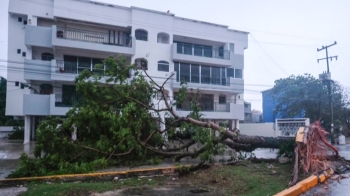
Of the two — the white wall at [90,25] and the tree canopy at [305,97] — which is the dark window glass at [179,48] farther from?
the tree canopy at [305,97]

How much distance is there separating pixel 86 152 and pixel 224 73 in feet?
59.4

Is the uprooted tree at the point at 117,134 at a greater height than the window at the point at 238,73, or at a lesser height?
lesser

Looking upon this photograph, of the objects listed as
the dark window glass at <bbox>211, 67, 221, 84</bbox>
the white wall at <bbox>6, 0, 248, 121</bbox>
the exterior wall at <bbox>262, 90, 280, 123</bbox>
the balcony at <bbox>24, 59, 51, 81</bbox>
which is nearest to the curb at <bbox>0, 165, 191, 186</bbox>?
the white wall at <bbox>6, 0, 248, 121</bbox>

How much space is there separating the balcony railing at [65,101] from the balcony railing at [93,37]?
4447 mm

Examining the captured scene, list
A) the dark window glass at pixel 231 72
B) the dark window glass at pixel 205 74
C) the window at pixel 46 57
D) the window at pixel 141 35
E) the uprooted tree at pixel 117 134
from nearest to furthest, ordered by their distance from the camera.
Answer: the uprooted tree at pixel 117 134 < the window at pixel 46 57 < the window at pixel 141 35 < the dark window glass at pixel 205 74 < the dark window glass at pixel 231 72

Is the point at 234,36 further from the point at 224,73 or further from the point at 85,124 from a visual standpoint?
the point at 85,124

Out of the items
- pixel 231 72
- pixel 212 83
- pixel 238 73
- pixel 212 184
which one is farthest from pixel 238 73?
pixel 212 184

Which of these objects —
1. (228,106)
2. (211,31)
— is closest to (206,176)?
(228,106)

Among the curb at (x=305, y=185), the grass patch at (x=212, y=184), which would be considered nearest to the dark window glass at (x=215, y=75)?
the grass patch at (x=212, y=184)

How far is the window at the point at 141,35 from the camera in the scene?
77.8 feet

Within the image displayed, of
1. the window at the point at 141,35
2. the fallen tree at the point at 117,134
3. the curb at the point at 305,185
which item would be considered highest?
the window at the point at 141,35

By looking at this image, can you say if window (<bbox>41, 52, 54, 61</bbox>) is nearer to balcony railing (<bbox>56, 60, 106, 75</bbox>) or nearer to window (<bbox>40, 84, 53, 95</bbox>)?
balcony railing (<bbox>56, 60, 106, 75</bbox>)

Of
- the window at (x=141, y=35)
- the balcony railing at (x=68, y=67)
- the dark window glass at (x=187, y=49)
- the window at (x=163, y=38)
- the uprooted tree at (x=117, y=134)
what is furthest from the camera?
the window at (x=163, y=38)

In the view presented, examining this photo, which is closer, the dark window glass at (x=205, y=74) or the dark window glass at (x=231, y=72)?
the dark window glass at (x=205, y=74)
